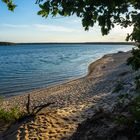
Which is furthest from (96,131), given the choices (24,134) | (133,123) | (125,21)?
(125,21)

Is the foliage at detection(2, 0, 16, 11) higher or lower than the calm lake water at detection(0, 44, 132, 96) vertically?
higher

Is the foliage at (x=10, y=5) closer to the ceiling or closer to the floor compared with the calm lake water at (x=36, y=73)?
closer to the ceiling

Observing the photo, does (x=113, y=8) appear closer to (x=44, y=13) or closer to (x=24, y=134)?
(x=44, y=13)

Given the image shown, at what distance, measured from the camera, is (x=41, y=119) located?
10859 mm

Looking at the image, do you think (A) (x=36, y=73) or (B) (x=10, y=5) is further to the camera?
(A) (x=36, y=73)

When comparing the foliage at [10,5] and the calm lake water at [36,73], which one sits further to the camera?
the calm lake water at [36,73]

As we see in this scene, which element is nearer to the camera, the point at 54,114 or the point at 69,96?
Answer: the point at 54,114

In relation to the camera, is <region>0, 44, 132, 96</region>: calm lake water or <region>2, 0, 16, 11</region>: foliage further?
<region>0, 44, 132, 96</region>: calm lake water

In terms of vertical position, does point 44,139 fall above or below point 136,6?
below

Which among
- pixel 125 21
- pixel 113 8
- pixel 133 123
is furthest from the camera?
pixel 133 123

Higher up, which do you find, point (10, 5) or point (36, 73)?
point (10, 5)

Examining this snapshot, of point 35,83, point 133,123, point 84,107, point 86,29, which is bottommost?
point 35,83

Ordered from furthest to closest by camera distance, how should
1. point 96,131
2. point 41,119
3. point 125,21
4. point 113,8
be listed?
point 41,119 < point 96,131 < point 125,21 < point 113,8

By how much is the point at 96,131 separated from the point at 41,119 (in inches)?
113
